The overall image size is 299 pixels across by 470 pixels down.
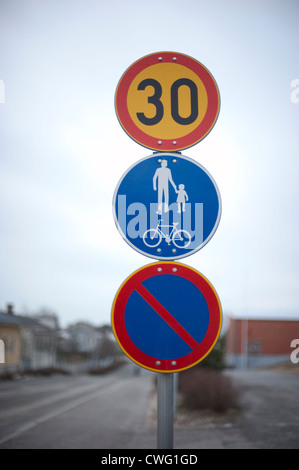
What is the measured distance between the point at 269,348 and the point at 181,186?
4875cm

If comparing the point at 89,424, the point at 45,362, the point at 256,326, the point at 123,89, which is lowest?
the point at 45,362

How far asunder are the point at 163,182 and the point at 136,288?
58 centimetres

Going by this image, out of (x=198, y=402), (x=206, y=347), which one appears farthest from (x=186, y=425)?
(x=206, y=347)

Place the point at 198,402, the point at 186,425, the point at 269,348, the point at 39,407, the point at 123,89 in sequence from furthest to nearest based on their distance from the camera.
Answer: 1. the point at 269,348
2. the point at 39,407
3. the point at 198,402
4. the point at 186,425
5. the point at 123,89

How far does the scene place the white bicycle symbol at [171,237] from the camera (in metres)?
2.25

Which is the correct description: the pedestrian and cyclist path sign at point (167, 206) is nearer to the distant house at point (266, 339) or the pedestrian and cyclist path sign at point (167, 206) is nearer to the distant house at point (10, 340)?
the distant house at point (10, 340)

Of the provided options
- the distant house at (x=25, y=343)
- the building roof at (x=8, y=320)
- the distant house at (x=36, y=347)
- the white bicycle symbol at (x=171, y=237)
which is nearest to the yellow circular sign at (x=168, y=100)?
the white bicycle symbol at (x=171, y=237)

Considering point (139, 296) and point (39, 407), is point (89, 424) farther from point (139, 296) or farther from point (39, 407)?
point (139, 296)

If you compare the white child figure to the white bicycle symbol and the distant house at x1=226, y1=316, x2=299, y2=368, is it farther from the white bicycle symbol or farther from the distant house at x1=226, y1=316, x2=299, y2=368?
the distant house at x1=226, y1=316, x2=299, y2=368

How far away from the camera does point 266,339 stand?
4756 cm

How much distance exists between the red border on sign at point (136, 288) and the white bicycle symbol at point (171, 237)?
0.11 m

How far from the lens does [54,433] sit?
33.9ft

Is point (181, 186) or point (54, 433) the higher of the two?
point (181, 186)

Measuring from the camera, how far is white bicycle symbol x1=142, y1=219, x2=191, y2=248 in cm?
225
